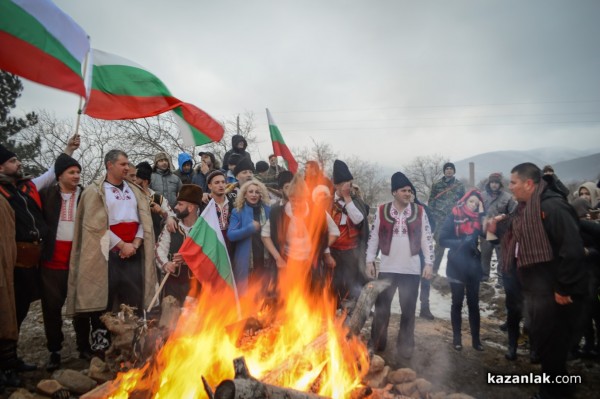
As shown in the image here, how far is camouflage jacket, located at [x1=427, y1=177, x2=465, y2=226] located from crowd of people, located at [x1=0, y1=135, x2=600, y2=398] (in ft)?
8.45

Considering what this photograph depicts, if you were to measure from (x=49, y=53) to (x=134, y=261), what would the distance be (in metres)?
2.85

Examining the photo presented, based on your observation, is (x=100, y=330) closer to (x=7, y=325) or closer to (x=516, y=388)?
(x=7, y=325)

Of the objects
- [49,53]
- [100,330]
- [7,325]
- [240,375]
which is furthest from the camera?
[100,330]

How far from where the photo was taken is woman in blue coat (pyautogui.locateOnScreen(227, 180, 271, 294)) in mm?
4895

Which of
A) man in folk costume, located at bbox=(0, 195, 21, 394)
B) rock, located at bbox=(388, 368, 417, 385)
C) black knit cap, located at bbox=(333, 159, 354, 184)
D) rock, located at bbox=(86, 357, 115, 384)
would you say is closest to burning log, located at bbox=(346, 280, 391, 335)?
rock, located at bbox=(388, 368, 417, 385)

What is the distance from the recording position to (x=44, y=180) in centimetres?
452

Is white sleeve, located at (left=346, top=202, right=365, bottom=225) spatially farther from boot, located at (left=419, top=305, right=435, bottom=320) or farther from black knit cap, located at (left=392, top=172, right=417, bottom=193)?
boot, located at (left=419, top=305, right=435, bottom=320)

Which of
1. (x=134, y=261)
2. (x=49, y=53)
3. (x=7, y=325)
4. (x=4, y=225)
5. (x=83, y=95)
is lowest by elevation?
(x=7, y=325)

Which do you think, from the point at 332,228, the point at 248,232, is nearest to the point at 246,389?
the point at 248,232

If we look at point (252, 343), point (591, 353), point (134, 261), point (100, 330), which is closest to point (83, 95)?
point (134, 261)

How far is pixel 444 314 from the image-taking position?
22.2 ft

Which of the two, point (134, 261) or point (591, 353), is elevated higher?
point (134, 261)

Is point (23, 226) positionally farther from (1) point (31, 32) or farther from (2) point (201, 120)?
(2) point (201, 120)

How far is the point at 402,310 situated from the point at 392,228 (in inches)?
49.4
